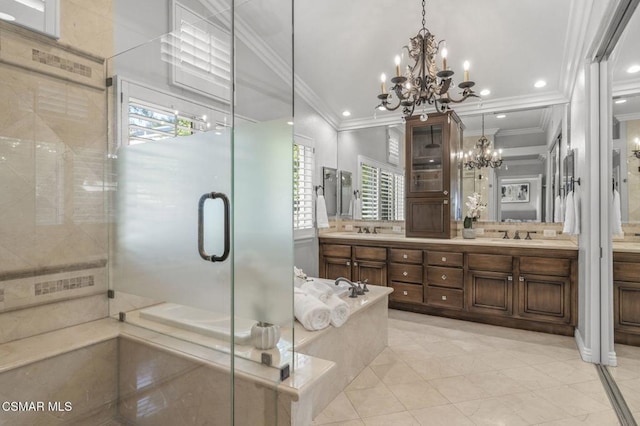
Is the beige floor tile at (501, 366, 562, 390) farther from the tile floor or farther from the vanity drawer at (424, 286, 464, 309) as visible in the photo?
the vanity drawer at (424, 286, 464, 309)

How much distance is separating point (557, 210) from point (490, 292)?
1168 millimetres

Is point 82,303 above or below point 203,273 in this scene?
below

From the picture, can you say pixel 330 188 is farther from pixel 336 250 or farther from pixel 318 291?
pixel 318 291

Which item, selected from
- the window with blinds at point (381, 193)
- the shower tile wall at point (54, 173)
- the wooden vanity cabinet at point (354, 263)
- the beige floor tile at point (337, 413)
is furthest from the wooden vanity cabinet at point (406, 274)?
the shower tile wall at point (54, 173)

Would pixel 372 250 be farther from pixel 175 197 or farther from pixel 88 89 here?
pixel 88 89

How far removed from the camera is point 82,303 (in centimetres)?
208

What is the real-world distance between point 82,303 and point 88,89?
1.33 m

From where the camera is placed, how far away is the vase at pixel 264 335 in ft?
4.80

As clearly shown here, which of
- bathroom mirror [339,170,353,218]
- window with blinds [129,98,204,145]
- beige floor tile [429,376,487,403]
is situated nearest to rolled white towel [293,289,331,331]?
beige floor tile [429,376,487,403]

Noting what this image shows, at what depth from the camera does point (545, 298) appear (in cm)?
318

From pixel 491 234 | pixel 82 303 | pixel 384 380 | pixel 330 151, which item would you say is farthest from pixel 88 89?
pixel 491 234

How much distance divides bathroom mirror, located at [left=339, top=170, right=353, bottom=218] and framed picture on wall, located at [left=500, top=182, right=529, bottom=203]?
1926mm

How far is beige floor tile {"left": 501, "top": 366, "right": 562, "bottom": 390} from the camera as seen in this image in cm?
224

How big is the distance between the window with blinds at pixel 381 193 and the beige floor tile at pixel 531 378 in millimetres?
2265
